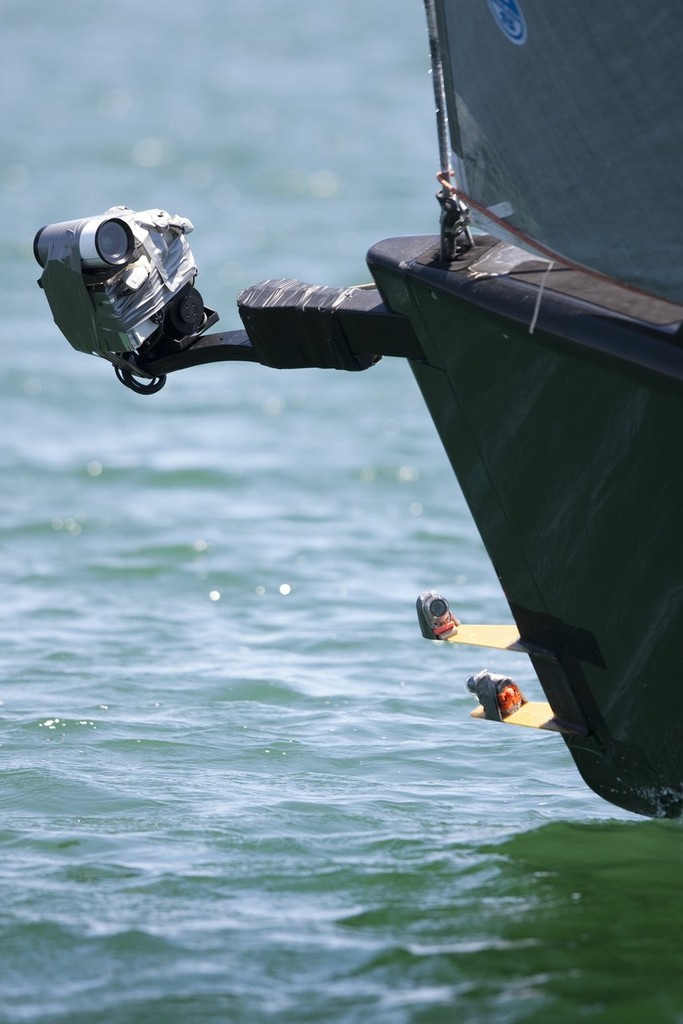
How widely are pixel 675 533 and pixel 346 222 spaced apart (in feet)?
52.8

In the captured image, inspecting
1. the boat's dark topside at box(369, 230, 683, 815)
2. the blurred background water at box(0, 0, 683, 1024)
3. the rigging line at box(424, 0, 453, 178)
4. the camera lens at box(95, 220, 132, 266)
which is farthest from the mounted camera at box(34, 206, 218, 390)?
the blurred background water at box(0, 0, 683, 1024)

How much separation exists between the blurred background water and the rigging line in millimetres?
1990

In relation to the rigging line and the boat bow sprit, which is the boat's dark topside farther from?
the rigging line

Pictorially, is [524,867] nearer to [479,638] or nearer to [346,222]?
[479,638]

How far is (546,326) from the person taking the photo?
400 centimetres

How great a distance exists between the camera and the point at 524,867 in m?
4.69

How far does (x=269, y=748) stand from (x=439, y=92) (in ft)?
8.48

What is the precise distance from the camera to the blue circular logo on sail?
397 cm

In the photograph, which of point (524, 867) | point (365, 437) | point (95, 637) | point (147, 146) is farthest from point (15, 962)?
point (147, 146)

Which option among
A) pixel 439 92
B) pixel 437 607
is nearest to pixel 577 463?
pixel 437 607

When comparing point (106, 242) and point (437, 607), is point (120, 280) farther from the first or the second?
point (437, 607)

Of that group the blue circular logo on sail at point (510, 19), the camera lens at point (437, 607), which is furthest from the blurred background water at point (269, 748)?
the blue circular logo on sail at point (510, 19)

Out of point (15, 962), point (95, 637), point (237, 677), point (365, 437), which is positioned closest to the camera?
point (15, 962)

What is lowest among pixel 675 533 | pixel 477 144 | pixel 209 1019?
pixel 209 1019
